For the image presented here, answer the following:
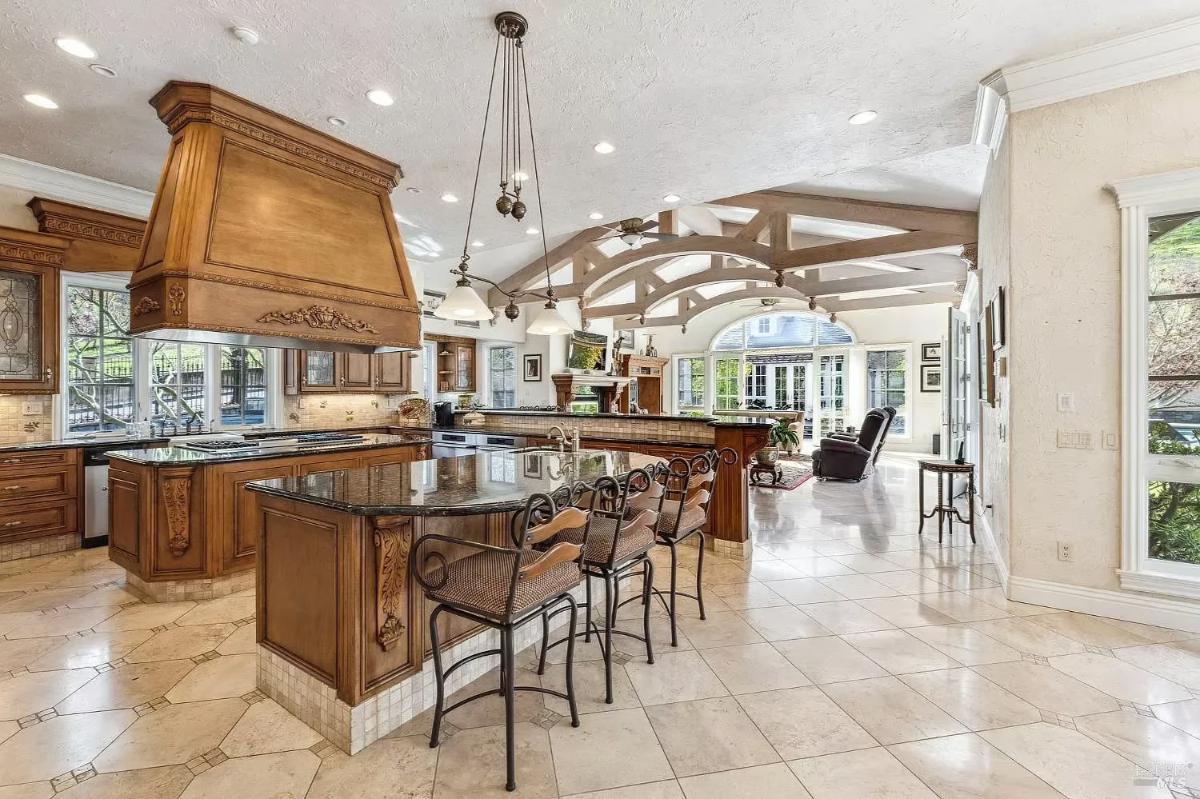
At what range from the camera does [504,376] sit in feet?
33.1

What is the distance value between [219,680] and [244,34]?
9.33 feet

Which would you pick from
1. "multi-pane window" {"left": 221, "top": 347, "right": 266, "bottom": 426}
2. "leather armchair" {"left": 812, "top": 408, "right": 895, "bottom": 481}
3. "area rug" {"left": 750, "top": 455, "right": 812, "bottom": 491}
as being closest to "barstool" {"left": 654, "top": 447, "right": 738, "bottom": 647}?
"area rug" {"left": 750, "top": 455, "right": 812, "bottom": 491}

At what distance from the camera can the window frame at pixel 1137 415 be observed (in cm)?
280

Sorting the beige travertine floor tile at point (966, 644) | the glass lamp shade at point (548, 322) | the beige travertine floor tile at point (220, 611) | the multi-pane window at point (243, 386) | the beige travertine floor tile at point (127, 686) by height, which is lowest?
the beige travertine floor tile at point (220, 611)

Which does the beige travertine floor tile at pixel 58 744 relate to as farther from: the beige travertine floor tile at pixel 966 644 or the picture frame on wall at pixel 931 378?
the picture frame on wall at pixel 931 378

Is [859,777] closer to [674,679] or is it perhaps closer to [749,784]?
[749,784]

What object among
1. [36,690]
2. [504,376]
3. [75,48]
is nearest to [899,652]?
[36,690]

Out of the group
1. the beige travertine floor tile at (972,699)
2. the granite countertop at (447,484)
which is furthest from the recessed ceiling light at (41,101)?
the beige travertine floor tile at (972,699)

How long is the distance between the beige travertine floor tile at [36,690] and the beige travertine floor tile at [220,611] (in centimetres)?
58

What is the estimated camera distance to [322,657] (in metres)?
2.03

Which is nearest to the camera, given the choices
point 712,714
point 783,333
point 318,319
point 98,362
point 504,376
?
point 712,714

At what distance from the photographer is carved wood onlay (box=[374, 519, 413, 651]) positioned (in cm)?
197

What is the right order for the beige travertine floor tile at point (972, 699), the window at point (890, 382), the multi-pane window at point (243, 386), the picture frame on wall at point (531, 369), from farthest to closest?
the window at point (890, 382)
the picture frame on wall at point (531, 369)
the multi-pane window at point (243, 386)
the beige travertine floor tile at point (972, 699)

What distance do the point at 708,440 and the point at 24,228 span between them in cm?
550
